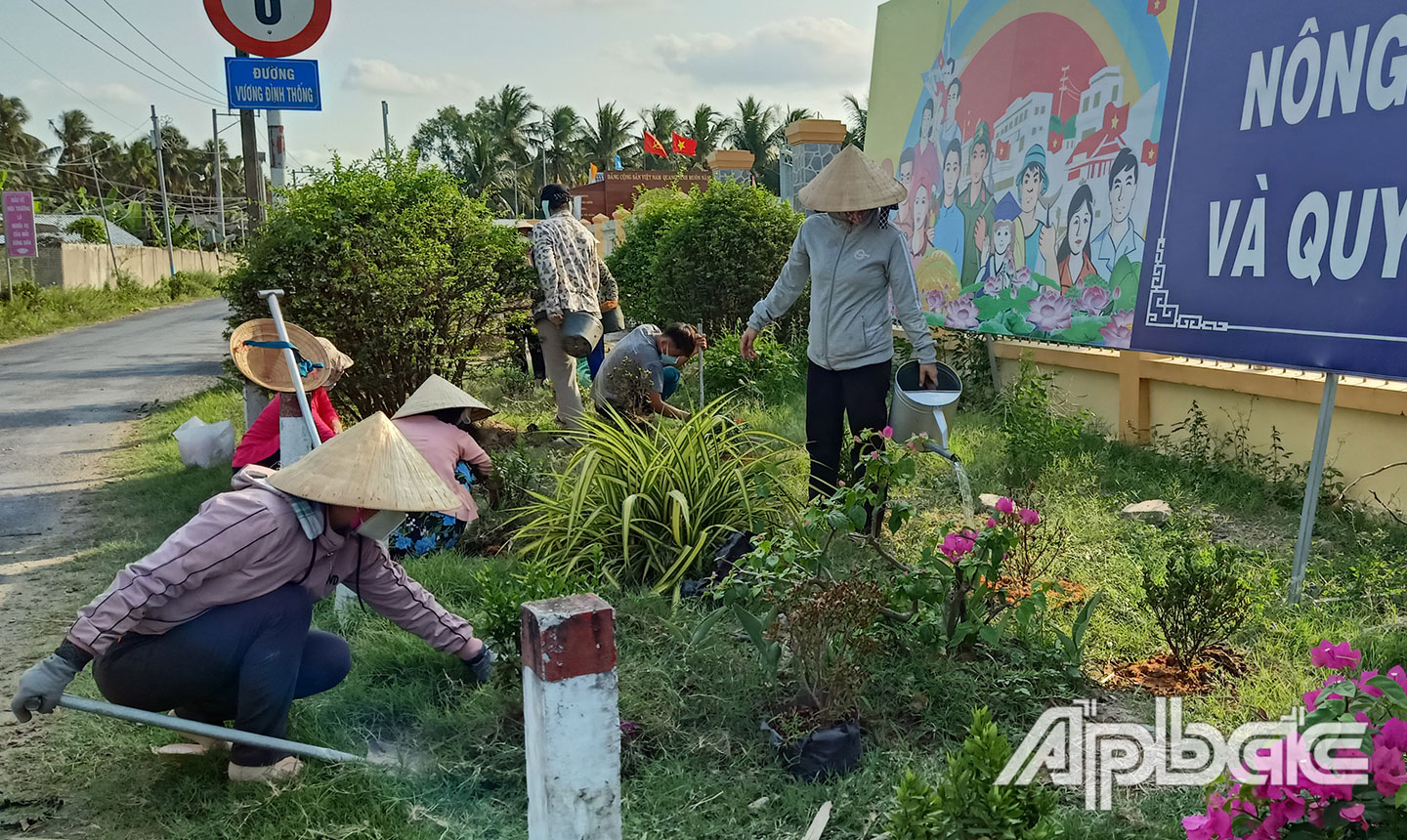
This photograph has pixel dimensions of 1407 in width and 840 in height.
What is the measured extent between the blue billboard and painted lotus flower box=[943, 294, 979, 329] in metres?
2.45

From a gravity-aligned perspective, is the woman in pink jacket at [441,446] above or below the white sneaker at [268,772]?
above

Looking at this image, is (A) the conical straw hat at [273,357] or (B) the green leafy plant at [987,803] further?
(A) the conical straw hat at [273,357]

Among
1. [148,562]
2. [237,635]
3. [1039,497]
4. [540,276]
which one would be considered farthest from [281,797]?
[540,276]

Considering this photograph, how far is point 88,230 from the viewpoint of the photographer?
31.5 m

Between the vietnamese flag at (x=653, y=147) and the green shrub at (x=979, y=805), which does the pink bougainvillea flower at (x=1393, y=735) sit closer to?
the green shrub at (x=979, y=805)

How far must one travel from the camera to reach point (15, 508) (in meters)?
6.20

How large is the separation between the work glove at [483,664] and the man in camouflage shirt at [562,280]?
3.16 meters

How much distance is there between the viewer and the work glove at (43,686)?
8.11 feet

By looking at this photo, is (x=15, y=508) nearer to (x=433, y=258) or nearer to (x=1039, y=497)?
(x=433, y=258)

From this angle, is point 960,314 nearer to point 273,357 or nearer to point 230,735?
point 273,357

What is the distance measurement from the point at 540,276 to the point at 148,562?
4049mm

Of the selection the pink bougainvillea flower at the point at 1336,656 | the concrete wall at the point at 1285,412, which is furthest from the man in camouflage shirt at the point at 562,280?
the pink bougainvillea flower at the point at 1336,656

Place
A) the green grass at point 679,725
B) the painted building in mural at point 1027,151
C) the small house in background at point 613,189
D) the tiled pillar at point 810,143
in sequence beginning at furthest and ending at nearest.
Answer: the small house in background at point 613,189 < the tiled pillar at point 810,143 < the painted building in mural at point 1027,151 < the green grass at point 679,725

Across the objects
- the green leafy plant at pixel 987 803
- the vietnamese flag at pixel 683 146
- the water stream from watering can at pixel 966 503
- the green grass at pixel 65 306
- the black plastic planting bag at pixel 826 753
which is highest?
the vietnamese flag at pixel 683 146
